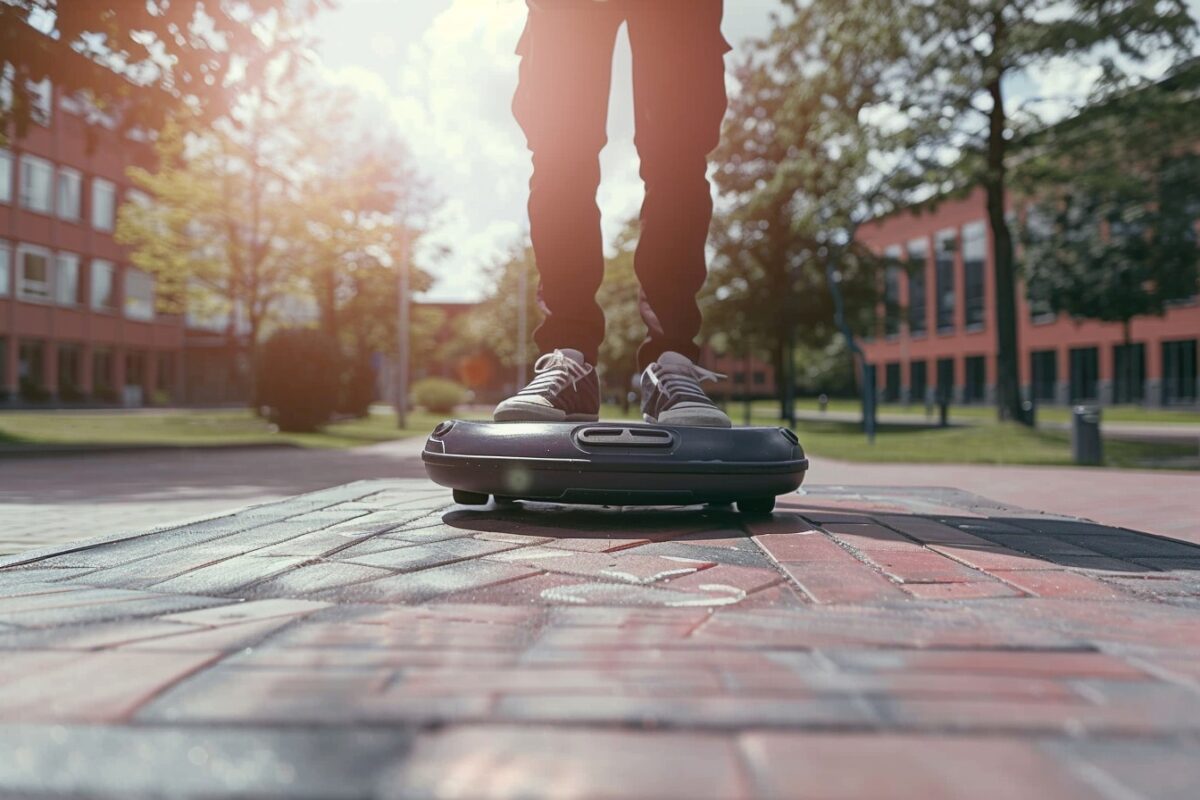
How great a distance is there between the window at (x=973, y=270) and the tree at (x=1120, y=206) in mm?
9802

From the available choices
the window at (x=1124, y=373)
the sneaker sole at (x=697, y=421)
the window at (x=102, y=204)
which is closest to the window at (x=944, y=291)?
the window at (x=1124, y=373)

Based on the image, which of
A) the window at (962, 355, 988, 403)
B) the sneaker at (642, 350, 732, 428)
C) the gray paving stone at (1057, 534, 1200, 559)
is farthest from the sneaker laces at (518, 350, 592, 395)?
the window at (962, 355, 988, 403)

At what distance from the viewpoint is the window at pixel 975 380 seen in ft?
163

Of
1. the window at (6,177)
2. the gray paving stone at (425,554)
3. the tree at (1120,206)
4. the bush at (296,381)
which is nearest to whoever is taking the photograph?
the gray paving stone at (425,554)

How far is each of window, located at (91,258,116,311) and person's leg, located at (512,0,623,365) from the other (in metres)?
39.1

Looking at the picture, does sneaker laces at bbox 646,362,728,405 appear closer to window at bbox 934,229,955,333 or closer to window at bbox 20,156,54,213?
window at bbox 20,156,54,213

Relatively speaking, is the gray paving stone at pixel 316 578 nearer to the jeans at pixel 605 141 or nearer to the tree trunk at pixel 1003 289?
the jeans at pixel 605 141

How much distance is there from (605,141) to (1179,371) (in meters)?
43.8

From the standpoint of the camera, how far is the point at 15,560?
204 centimetres

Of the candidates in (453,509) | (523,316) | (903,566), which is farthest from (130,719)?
(523,316)

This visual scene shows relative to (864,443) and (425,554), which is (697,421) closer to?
(425,554)

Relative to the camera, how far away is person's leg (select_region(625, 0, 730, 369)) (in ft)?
9.27

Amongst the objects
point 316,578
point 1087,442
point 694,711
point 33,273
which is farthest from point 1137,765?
Result: point 33,273

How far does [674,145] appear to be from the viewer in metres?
2.90
